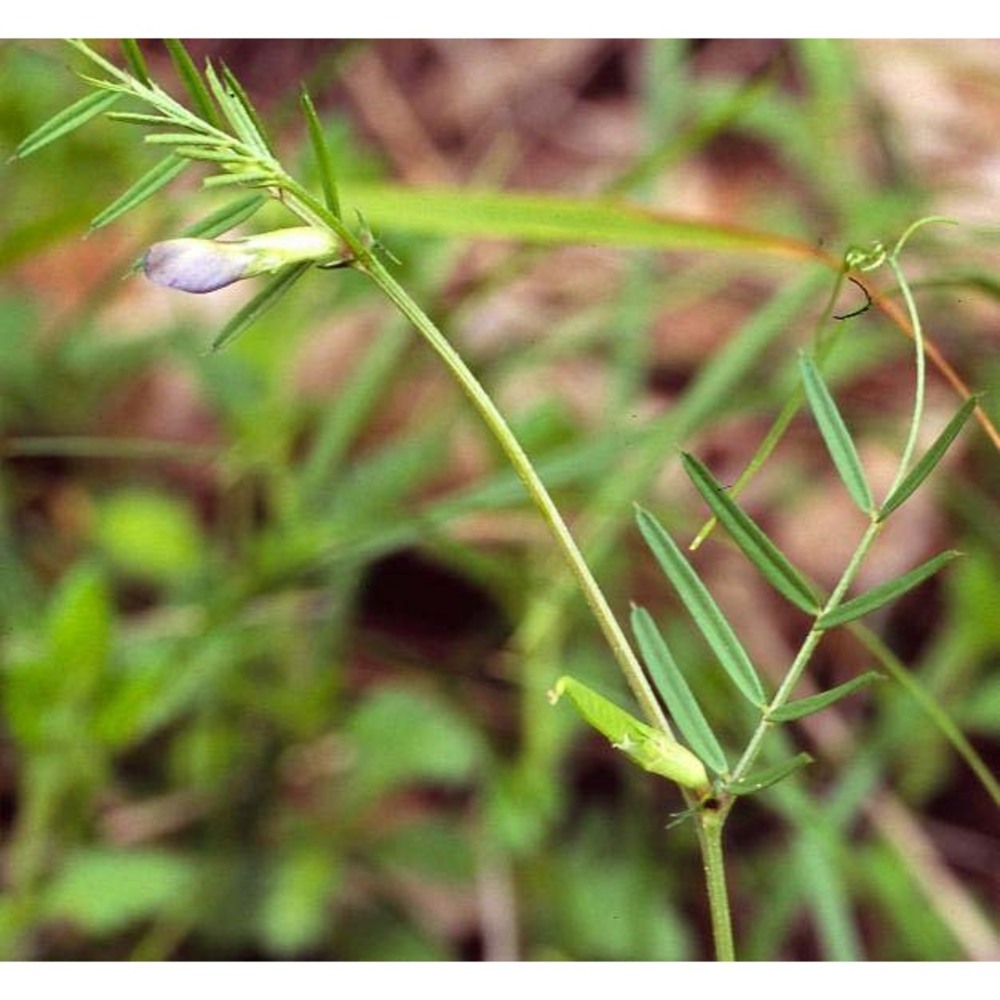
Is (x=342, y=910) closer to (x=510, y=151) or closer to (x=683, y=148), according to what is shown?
(x=683, y=148)

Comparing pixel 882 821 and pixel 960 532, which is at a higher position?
pixel 960 532

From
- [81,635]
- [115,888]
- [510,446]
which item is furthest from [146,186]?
[115,888]

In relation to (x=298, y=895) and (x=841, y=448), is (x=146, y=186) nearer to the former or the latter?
(x=841, y=448)

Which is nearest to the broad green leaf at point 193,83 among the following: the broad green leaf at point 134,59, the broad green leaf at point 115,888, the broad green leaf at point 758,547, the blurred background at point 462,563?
the broad green leaf at point 134,59

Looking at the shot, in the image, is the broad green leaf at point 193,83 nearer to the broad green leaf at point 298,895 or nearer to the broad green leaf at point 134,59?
the broad green leaf at point 134,59

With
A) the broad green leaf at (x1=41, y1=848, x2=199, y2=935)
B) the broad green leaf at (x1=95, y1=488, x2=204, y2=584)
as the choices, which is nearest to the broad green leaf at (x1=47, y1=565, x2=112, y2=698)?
the broad green leaf at (x1=41, y1=848, x2=199, y2=935)

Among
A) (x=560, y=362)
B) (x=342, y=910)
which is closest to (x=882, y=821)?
(x=342, y=910)
